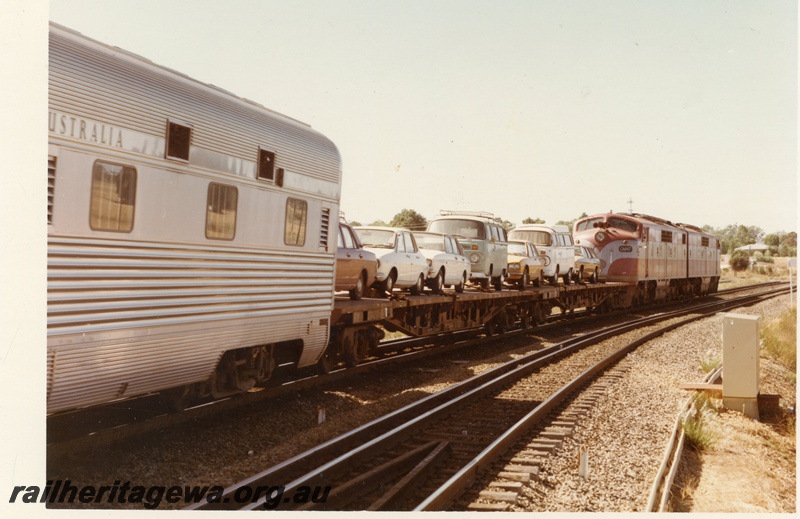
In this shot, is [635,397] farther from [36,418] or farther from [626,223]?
[626,223]

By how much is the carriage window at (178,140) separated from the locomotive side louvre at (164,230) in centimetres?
2

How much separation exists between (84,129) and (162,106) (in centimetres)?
105

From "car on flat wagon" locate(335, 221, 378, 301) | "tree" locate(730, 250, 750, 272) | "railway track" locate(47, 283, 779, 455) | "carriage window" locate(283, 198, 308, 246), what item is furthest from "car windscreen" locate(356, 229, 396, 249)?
"tree" locate(730, 250, 750, 272)

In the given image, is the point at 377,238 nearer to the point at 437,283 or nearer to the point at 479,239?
the point at 437,283

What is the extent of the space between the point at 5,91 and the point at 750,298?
3261 centimetres

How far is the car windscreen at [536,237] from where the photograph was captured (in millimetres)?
23359

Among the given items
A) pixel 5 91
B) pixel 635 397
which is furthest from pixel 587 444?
pixel 5 91

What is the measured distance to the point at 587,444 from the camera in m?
7.93

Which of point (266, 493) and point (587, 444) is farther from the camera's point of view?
point (587, 444)

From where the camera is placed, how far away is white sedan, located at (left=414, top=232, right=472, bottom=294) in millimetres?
15680

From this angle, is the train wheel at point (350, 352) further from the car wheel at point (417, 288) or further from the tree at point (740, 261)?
the tree at point (740, 261)

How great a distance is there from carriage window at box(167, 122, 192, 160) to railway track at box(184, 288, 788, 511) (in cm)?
308

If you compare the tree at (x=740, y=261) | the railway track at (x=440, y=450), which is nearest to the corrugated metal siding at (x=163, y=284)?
the railway track at (x=440, y=450)

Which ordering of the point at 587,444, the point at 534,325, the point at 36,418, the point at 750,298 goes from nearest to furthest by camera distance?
1. the point at 36,418
2. the point at 587,444
3. the point at 534,325
4. the point at 750,298
